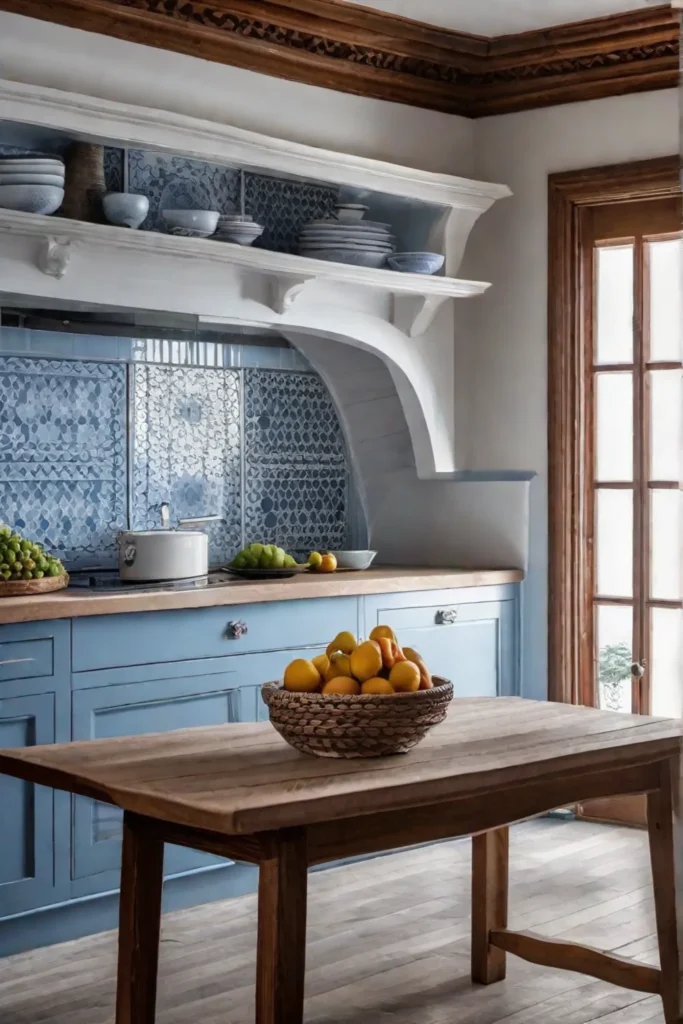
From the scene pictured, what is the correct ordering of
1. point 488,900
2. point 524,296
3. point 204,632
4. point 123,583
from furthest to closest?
point 524,296 < point 123,583 < point 204,632 < point 488,900

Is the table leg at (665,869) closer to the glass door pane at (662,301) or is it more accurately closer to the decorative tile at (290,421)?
the glass door pane at (662,301)

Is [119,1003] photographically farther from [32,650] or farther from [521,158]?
[521,158]

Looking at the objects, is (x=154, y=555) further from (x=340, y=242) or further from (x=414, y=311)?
(x=414, y=311)

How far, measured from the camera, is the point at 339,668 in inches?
98.9

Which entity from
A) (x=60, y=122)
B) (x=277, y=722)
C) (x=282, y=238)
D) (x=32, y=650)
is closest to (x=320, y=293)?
(x=282, y=238)

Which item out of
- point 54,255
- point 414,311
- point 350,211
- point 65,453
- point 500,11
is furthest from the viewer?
point 414,311

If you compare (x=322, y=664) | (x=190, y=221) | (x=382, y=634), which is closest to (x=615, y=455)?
(x=190, y=221)

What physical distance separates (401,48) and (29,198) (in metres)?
1.65

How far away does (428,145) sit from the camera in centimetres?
525

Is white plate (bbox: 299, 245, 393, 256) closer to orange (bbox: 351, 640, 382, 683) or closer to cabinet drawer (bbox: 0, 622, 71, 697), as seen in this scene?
cabinet drawer (bbox: 0, 622, 71, 697)

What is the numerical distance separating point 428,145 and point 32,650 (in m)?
2.60

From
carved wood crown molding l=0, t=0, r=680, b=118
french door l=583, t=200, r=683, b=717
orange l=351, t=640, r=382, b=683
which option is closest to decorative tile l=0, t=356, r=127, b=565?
carved wood crown molding l=0, t=0, r=680, b=118

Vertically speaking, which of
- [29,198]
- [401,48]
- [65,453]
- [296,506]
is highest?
[401,48]

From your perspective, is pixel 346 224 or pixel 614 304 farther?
pixel 614 304
